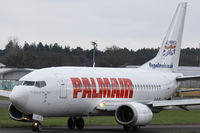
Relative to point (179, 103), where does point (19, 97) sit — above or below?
above

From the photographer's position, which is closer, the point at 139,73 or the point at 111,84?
the point at 111,84

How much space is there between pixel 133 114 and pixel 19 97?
675cm

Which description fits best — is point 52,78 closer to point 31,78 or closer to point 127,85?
point 31,78

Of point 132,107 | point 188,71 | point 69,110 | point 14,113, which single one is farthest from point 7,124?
point 188,71

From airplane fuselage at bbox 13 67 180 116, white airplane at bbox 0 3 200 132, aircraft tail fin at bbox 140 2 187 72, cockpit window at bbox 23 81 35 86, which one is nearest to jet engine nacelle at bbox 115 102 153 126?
white airplane at bbox 0 3 200 132

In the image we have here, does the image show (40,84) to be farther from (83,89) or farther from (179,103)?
(179,103)

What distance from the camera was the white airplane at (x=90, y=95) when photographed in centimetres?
2819

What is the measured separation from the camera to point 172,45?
4053cm

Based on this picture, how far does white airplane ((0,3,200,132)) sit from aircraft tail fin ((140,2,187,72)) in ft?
4.64

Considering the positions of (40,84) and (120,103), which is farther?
(120,103)

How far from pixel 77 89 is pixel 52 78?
6.22ft

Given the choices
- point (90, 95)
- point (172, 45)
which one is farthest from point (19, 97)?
point (172, 45)

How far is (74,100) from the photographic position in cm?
3005

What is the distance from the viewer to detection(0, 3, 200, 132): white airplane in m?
28.2
